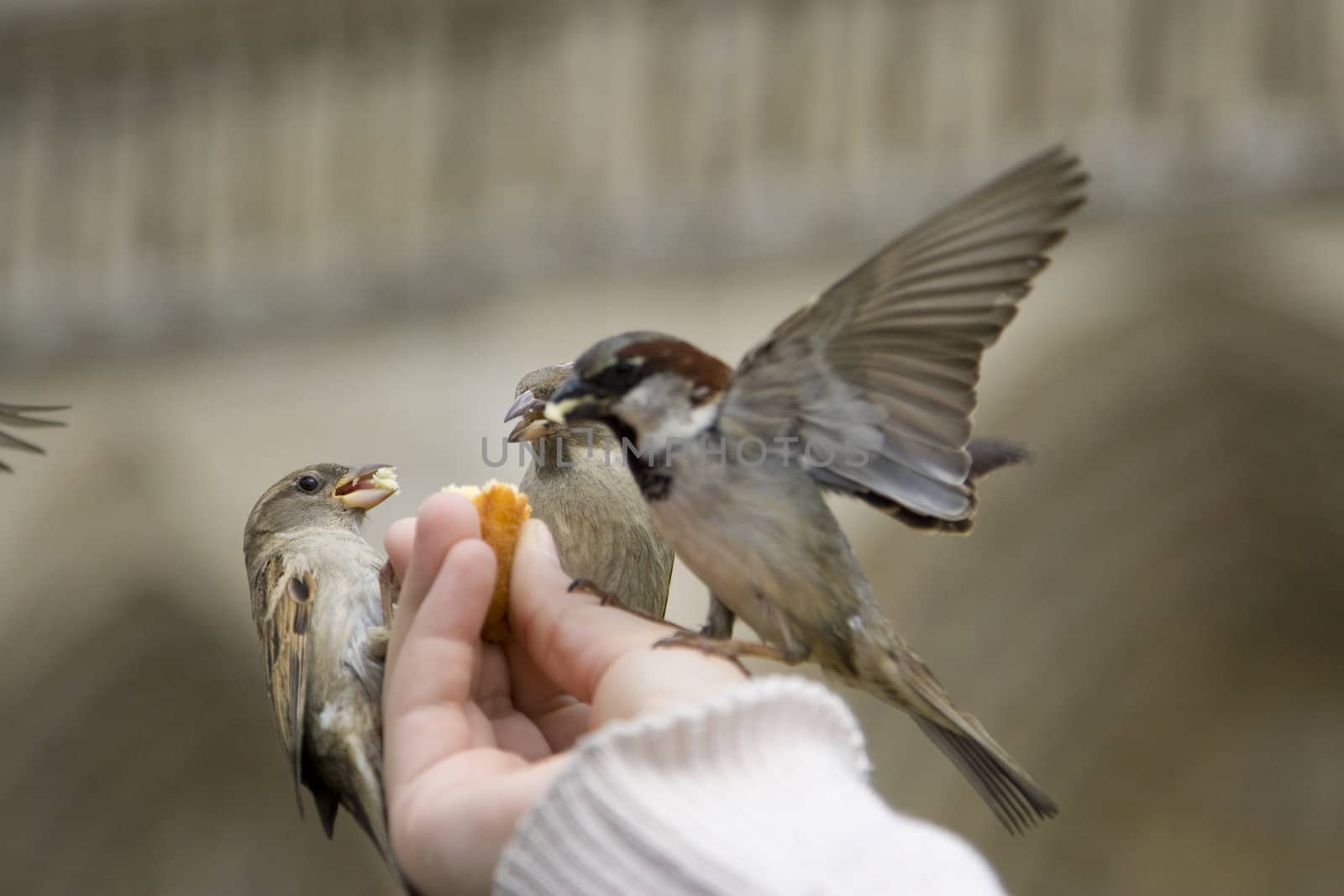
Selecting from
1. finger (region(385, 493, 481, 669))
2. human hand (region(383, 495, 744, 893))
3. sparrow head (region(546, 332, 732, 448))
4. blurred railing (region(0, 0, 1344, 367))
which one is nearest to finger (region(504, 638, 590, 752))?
human hand (region(383, 495, 744, 893))

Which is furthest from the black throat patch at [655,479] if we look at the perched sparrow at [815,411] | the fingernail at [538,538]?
the fingernail at [538,538]

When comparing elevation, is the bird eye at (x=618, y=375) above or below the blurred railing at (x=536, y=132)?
above

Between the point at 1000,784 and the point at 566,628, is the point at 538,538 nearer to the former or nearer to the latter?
the point at 566,628

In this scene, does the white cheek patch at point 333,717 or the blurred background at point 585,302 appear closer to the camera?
the white cheek patch at point 333,717

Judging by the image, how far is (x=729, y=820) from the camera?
40.9 inches

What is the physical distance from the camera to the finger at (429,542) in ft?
4.44

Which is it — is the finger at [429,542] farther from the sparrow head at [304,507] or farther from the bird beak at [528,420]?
the sparrow head at [304,507]

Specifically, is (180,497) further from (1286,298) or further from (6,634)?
(1286,298)

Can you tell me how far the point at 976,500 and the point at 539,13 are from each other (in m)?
3.86

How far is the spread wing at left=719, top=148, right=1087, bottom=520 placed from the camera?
53.7 inches

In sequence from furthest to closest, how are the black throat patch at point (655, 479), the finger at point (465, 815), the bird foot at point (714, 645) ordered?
the black throat patch at point (655, 479), the bird foot at point (714, 645), the finger at point (465, 815)

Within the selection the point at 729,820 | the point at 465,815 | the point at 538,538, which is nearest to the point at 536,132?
the point at 538,538

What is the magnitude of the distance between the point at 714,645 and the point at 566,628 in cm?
13

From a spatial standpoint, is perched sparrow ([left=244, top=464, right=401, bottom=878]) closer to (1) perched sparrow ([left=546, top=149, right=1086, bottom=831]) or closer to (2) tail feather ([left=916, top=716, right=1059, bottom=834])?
(1) perched sparrow ([left=546, top=149, right=1086, bottom=831])
